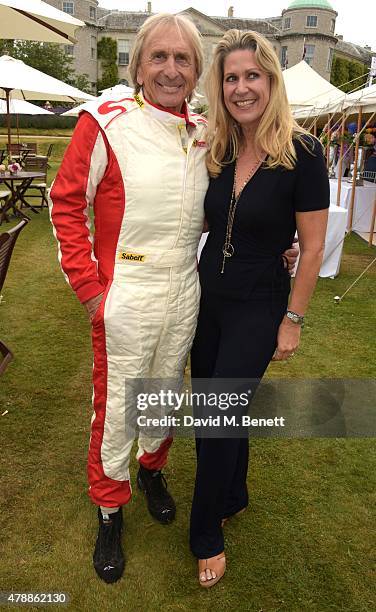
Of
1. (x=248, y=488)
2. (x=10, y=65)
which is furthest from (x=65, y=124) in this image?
(x=248, y=488)

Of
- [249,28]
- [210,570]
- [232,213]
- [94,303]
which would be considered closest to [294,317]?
[232,213]

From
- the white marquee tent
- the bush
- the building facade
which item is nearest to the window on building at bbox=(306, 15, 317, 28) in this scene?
the building facade

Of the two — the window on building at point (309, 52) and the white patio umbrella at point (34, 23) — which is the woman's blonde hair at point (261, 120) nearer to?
the white patio umbrella at point (34, 23)

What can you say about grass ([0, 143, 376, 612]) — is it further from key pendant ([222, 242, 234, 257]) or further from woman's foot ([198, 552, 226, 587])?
key pendant ([222, 242, 234, 257])

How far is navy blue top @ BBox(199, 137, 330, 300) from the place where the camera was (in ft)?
5.72

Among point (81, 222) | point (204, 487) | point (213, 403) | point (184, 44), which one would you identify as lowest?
point (204, 487)

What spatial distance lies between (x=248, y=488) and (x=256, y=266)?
4.44 feet

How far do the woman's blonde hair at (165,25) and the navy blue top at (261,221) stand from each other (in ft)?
1.43

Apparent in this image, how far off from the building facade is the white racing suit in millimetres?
54241

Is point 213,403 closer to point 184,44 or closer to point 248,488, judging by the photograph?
point 248,488

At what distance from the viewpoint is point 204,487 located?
2008mm

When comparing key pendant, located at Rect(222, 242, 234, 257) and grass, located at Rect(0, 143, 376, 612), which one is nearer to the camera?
key pendant, located at Rect(222, 242, 234, 257)

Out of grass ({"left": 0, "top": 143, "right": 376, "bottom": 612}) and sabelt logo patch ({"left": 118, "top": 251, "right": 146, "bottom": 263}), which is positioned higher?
sabelt logo patch ({"left": 118, "top": 251, "right": 146, "bottom": 263})

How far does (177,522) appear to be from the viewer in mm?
2457
